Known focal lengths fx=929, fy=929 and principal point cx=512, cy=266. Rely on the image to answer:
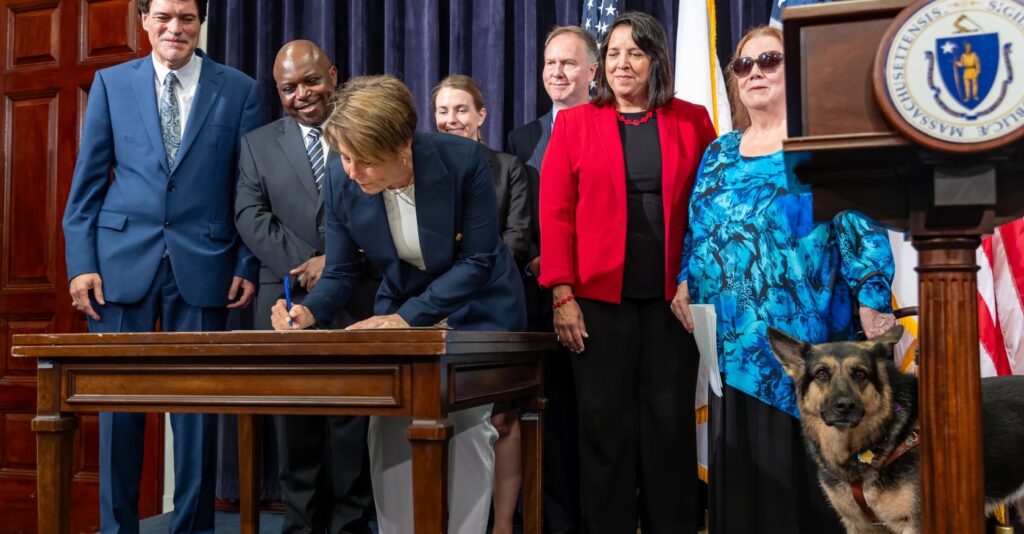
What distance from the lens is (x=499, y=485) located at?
293 cm

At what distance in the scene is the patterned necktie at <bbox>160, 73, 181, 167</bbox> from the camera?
312 cm

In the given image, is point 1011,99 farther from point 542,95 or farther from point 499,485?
point 542,95

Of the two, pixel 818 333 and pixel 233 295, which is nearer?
pixel 818 333

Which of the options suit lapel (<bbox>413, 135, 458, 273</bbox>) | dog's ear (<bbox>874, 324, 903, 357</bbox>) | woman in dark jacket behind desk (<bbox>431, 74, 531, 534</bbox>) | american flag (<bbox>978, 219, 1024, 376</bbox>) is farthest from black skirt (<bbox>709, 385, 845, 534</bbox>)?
american flag (<bbox>978, 219, 1024, 376</bbox>)

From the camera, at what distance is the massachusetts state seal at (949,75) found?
1092 mm

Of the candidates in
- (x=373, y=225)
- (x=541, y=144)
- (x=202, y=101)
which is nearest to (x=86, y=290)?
(x=202, y=101)

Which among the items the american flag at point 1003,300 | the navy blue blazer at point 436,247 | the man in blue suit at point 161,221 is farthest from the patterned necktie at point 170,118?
the american flag at point 1003,300

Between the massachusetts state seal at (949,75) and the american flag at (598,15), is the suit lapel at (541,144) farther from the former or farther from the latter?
the massachusetts state seal at (949,75)

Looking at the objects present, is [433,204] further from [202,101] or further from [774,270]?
[202,101]

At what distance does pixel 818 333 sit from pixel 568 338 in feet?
2.24

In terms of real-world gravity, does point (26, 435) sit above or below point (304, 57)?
below

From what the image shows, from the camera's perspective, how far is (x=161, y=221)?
3.03m

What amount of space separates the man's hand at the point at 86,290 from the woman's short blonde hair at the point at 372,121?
50.5 inches

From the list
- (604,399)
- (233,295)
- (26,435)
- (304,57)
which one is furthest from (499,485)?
(26,435)
